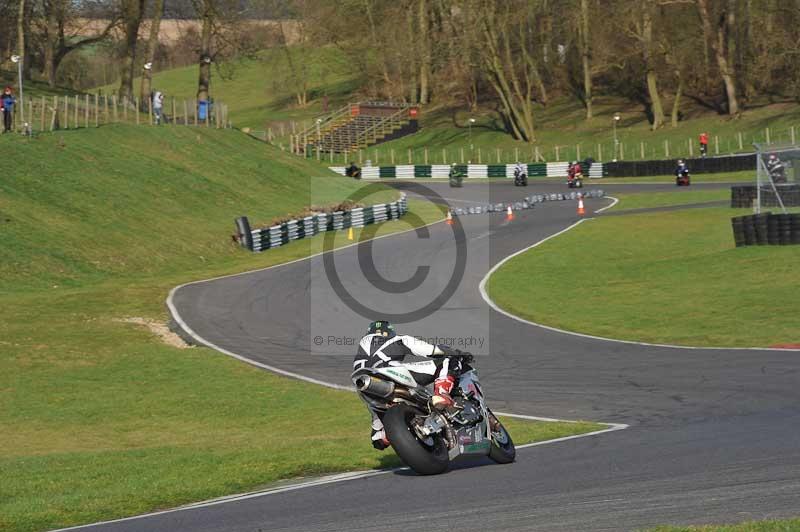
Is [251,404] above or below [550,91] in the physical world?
below

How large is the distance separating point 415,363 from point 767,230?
2396cm

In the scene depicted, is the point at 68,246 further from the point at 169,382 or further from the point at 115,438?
the point at 115,438

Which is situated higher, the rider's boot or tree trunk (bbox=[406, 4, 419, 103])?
tree trunk (bbox=[406, 4, 419, 103])

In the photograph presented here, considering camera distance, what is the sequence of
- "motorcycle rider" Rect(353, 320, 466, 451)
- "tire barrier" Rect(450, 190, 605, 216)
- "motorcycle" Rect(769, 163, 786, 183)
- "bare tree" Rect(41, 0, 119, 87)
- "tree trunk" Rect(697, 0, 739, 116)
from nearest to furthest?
"motorcycle rider" Rect(353, 320, 466, 451) → "motorcycle" Rect(769, 163, 786, 183) → "tire barrier" Rect(450, 190, 605, 216) → "bare tree" Rect(41, 0, 119, 87) → "tree trunk" Rect(697, 0, 739, 116)

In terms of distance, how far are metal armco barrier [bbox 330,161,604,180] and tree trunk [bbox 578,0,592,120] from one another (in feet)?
54.9

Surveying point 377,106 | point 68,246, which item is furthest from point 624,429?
point 377,106

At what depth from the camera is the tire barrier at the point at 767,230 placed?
104ft

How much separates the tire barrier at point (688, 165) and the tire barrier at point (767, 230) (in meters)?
32.6

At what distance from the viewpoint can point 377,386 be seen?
1112cm

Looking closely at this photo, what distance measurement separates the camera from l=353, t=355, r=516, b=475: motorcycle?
11.0m

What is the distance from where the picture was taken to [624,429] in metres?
14.1

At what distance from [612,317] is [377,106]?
77605 mm

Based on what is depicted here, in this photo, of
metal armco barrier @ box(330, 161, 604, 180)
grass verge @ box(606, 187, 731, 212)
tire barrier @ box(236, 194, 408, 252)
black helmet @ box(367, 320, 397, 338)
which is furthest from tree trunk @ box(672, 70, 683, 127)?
black helmet @ box(367, 320, 397, 338)

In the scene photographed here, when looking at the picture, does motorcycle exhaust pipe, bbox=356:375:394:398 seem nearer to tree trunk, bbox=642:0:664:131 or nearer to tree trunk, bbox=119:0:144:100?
tree trunk, bbox=119:0:144:100
